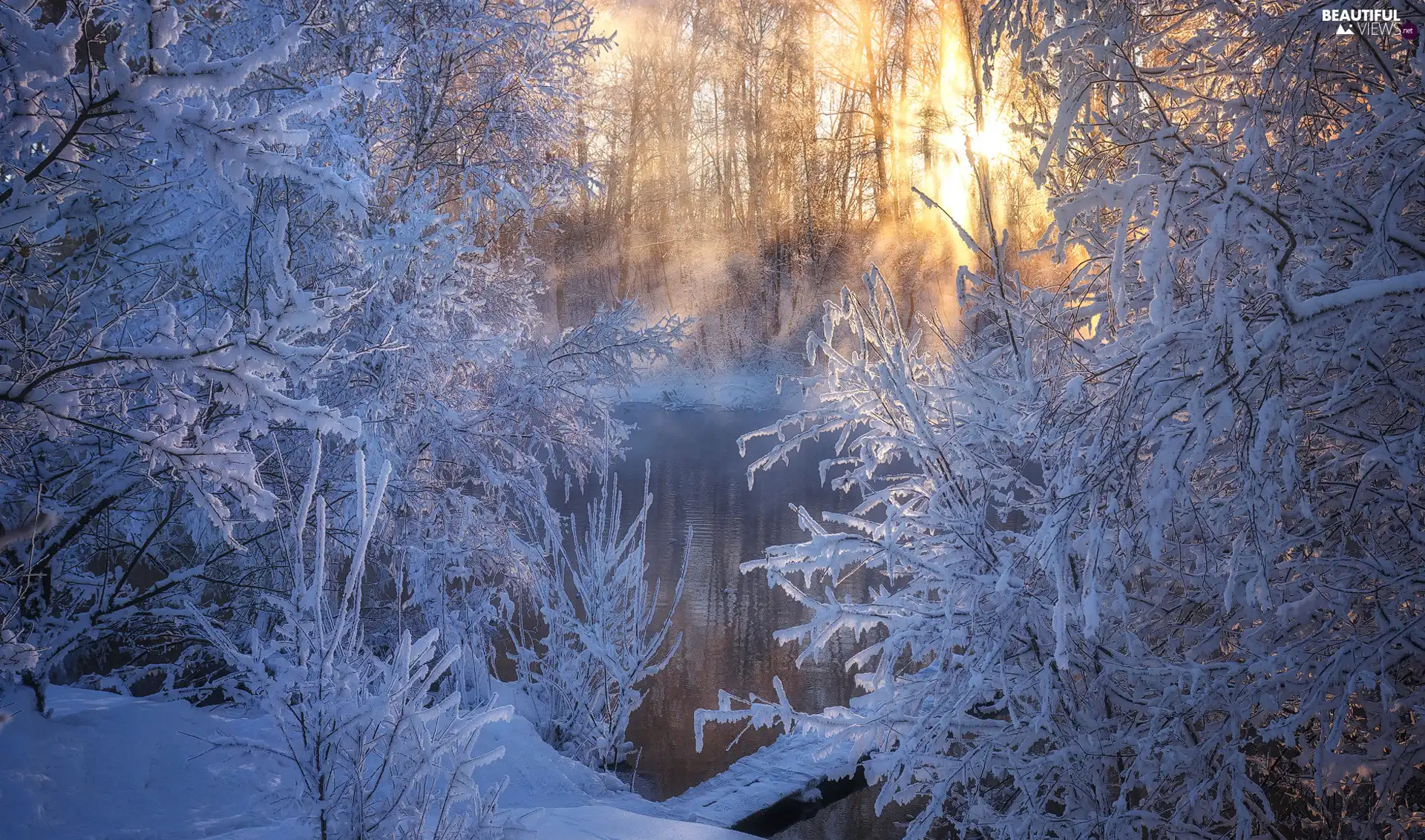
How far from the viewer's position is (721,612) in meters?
11.9

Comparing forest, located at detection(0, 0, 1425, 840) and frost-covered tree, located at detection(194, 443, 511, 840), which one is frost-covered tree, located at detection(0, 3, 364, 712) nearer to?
forest, located at detection(0, 0, 1425, 840)

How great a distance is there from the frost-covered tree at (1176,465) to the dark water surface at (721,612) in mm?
3492

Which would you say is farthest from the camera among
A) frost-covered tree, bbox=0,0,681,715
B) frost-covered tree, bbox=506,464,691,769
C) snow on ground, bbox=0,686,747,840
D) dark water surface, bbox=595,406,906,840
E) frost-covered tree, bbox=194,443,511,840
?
dark water surface, bbox=595,406,906,840

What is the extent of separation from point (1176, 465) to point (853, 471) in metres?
2.30

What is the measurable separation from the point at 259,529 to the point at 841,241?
26185 millimetres

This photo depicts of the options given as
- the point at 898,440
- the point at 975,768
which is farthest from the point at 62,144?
the point at 975,768

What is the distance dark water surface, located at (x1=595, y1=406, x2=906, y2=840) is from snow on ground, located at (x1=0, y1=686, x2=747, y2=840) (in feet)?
10.0

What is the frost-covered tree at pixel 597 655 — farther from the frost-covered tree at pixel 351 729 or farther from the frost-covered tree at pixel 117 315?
the frost-covered tree at pixel 351 729

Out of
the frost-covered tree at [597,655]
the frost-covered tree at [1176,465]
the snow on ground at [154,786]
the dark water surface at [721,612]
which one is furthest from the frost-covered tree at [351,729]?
the dark water surface at [721,612]

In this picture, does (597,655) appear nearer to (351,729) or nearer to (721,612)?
(351,729)

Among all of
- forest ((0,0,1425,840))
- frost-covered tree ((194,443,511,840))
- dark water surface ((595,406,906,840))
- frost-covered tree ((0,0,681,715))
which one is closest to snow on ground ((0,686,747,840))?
forest ((0,0,1425,840))

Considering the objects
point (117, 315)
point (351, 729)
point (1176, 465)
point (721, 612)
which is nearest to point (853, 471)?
point (1176, 465)

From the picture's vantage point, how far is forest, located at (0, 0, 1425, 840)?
9.43 ft

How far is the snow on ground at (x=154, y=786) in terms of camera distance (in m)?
3.39
